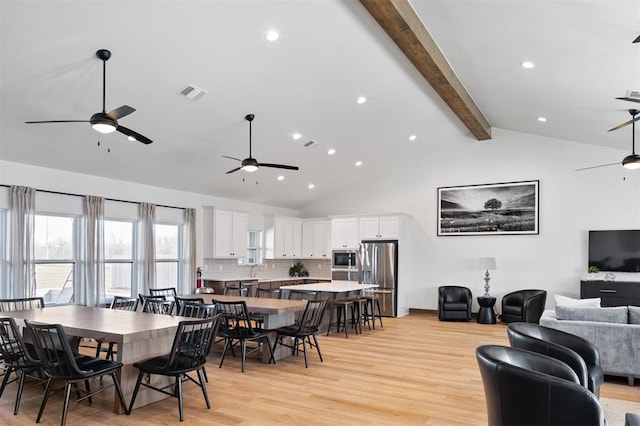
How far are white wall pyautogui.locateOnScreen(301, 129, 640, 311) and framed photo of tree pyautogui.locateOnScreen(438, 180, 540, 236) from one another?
142 mm

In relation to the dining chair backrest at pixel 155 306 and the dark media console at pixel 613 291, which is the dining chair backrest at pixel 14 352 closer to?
the dining chair backrest at pixel 155 306

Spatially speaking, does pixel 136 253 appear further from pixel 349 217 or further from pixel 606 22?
pixel 606 22

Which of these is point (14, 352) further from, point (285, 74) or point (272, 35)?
point (285, 74)

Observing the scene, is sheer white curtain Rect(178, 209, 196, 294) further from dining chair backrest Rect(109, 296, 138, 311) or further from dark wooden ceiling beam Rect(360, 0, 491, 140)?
dark wooden ceiling beam Rect(360, 0, 491, 140)

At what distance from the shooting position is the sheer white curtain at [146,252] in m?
8.51

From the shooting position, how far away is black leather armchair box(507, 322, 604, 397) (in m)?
3.68

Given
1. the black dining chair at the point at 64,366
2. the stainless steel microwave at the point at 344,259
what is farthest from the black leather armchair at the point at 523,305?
the black dining chair at the point at 64,366

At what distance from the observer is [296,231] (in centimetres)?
1246

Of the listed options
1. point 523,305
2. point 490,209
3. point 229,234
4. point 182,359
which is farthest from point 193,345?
point 490,209

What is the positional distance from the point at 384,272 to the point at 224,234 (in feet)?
12.2

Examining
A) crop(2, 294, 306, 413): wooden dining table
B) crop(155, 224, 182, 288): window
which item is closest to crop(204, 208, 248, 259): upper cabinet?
crop(155, 224, 182, 288): window

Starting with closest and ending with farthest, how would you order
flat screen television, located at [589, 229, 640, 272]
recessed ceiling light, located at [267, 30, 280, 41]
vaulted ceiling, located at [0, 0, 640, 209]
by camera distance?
vaulted ceiling, located at [0, 0, 640, 209] → recessed ceiling light, located at [267, 30, 280, 41] → flat screen television, located at [589, 229, 640, 272]

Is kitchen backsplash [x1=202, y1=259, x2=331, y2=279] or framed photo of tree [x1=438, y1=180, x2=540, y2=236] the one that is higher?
framed photo of tree [x1=438, y1=180, x2=540, y2=236]

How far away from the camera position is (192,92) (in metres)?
6.02
